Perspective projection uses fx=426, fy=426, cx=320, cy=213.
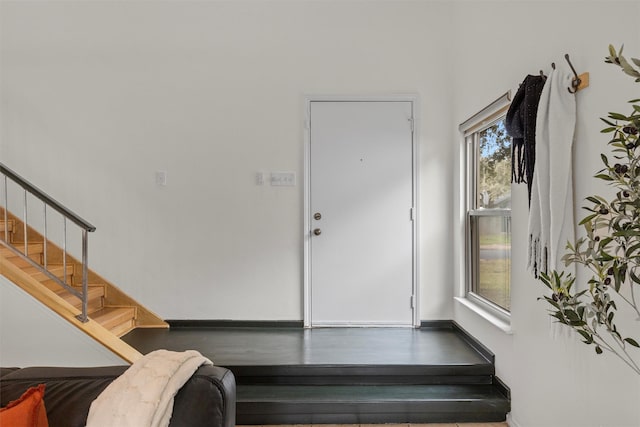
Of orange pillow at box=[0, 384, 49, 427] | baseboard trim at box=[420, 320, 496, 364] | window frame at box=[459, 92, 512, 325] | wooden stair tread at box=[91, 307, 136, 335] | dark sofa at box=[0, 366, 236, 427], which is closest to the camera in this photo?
orange pillow at box=[0, 384, 49, 427]

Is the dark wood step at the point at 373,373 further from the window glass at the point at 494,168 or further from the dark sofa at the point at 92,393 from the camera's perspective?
the dark sofa at the point at 92,393

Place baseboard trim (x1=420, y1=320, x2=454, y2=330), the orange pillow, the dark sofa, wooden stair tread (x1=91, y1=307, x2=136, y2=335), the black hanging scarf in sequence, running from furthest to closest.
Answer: baseboard trim (x1=420, y1=320, x2=454, y2=330) → wooden stair tread (x1=91, y1=307, x2=136, y2=335) → the black hanging scarf → the dark sofa → the orange pillow

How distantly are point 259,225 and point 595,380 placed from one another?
2.62 meters

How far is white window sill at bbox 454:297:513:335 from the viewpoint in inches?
101

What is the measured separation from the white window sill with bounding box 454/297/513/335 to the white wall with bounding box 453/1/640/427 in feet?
0.20

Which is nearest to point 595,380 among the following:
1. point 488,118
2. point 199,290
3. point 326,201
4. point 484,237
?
point 484,237

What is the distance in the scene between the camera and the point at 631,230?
1.02m

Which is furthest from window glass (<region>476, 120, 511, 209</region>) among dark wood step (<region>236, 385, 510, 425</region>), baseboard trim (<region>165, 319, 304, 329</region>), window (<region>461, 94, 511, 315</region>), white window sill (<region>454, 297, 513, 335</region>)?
baseboard trim (<region>165, 319, 304, 329</region>)

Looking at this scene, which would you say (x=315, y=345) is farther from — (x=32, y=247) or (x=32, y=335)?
(x=32, y=247)

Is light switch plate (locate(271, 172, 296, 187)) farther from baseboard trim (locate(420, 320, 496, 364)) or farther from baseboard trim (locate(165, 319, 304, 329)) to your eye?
baseboard trim (locate(420, 320, 496, 364))

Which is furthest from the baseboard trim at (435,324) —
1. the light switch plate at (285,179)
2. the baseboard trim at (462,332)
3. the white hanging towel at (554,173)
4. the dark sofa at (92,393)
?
the dark sofa at (92,393)

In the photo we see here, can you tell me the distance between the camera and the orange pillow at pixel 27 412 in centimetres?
109

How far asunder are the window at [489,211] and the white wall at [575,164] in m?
0.18

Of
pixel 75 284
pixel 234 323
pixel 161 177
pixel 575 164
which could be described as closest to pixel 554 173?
pixel 575 164
